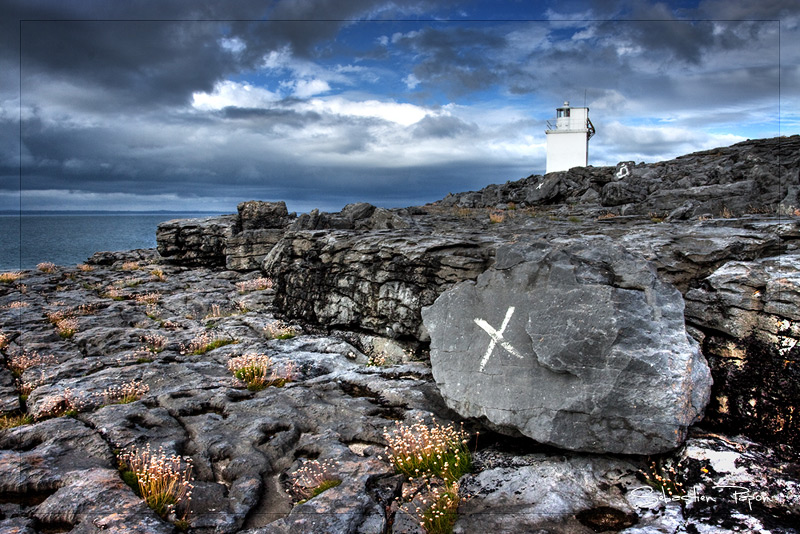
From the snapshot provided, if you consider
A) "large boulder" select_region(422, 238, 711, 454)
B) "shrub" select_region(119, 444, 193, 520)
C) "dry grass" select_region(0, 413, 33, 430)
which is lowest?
"dry grass" select_region(0, 413, 33, 430)

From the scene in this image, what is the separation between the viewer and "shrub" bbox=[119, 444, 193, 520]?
21.8 feet

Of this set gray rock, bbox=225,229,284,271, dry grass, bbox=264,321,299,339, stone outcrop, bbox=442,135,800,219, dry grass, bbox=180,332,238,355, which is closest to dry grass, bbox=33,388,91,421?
dry grass, bbox=180,332,238,355

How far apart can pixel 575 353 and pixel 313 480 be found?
196 inches

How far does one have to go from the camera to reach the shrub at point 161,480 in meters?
6.64

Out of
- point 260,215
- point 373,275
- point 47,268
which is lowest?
point 47,268

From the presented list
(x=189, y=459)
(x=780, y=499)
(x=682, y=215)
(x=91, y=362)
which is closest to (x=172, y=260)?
(x=91, y=362)

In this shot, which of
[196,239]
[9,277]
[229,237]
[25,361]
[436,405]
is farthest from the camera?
[196,239]

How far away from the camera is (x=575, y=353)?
7824 millimetres

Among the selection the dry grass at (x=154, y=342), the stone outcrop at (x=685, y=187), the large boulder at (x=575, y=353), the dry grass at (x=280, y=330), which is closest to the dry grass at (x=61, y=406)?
the dry grass at (x=154, y=342)

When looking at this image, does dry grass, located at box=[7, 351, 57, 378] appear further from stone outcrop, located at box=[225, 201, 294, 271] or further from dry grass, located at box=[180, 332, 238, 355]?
stone outcrop, located at box=[225, 201, 294, 271]

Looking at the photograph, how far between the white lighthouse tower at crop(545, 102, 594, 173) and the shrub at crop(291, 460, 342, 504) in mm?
70043

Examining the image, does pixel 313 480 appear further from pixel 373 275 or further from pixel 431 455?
pixel 373 275

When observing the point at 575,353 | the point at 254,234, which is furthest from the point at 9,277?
the point at 575,353

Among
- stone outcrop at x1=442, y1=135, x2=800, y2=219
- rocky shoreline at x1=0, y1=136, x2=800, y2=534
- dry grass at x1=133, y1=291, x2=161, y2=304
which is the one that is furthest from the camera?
dry grass at x1=133, y1=291, x2=161, y2=304
